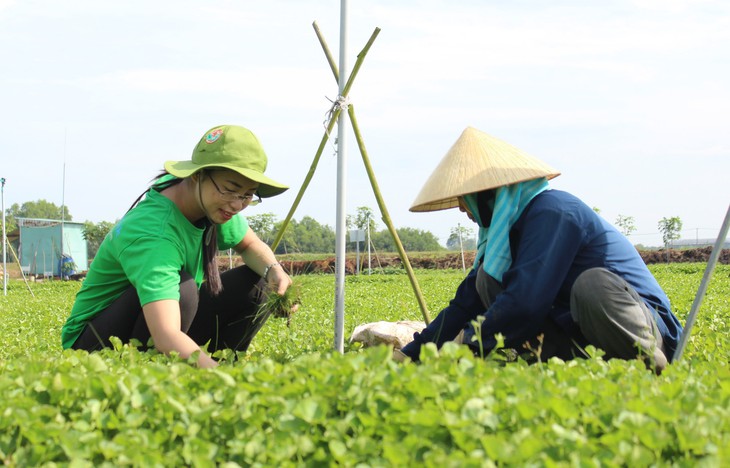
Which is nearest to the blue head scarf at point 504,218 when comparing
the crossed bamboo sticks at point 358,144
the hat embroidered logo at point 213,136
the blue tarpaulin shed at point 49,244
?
the crossed bamboo sticks at point 358,144

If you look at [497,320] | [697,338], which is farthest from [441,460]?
[697,338]

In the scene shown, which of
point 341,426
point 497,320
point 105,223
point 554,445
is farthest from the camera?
point 105,223

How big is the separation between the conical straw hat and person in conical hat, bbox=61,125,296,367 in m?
0.73

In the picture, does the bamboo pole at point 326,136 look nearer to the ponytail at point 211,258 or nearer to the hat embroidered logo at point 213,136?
the ponytail at point 211,258

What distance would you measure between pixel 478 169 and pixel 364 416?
1733mm

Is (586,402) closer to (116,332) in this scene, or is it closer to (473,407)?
(473,407)

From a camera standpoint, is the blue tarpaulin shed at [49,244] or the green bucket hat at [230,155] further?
the blue tarpaulin shed at [49,244]

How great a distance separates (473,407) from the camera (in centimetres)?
158

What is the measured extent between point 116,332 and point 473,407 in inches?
85.5

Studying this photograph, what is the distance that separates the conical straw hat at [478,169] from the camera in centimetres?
308

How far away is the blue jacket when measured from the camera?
287 centimetres

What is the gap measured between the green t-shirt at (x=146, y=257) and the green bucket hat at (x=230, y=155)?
8.8 inches

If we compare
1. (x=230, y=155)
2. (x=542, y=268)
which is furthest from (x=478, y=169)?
(x=230, y=155)

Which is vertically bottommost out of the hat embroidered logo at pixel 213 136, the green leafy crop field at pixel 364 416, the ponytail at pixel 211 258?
the green leafy crop field at pixel 364 416
